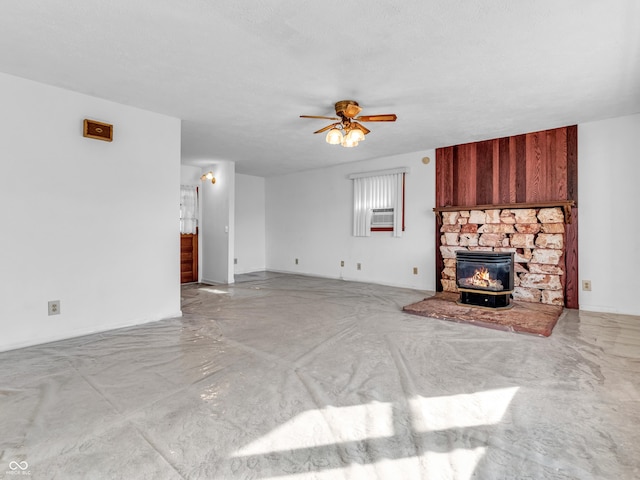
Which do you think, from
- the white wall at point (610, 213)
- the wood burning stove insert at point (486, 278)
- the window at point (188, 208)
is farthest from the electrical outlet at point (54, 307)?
the white wall at point (610, 213)

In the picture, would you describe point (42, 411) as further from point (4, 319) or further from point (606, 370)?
point (606, 370)

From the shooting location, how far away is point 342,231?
6902mm

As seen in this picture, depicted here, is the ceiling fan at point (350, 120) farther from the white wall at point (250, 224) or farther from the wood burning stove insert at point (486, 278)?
the white wall at point (250, 224)

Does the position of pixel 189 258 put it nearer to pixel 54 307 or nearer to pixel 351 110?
pixel 54 307

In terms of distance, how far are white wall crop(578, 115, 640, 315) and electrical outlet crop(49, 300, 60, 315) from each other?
6045 mm

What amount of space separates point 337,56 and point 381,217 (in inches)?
156

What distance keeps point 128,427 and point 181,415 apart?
0.86ft

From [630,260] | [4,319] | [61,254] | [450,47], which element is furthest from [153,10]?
[630,260]

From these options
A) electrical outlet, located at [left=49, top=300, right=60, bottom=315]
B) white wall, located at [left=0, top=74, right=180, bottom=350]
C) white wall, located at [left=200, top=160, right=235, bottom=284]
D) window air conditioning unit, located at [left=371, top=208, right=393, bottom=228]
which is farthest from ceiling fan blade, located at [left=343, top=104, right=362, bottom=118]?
white wall, located at [left=200, top=160, right=235, bottom=284]

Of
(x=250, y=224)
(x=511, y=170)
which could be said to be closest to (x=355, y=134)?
(x=511, y=170)

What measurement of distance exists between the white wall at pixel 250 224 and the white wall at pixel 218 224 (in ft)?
3.27

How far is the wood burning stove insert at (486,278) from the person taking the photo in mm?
4090

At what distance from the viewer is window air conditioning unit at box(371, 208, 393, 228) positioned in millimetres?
6133

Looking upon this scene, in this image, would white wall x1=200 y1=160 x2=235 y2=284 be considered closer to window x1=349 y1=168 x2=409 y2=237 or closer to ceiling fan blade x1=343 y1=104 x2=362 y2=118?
window x1=349 y1=168 x2=409 y2=237
